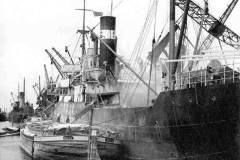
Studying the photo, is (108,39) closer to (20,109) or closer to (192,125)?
(192,125)

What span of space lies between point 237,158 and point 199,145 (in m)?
1.93

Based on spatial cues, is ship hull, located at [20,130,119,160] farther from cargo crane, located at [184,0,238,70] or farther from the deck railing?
cargo crane, located at [184,0,238,70]

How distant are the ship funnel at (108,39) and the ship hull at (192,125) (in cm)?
1275

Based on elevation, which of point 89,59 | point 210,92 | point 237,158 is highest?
point 89,59

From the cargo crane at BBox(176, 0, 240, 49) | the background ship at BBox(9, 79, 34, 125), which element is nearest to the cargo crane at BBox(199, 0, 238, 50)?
the cargo crane at BBox(176, 0, 240, 49)

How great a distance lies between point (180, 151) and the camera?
22.0m

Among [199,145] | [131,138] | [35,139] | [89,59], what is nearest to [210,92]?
[199,145]

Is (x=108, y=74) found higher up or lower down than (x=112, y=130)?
higher up

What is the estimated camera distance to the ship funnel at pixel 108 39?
3775 cm

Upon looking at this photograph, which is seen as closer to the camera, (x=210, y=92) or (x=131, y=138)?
(x=210, y=92)

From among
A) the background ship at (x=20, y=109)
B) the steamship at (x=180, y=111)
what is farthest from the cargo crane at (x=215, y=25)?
the background ship at (x=20, y=109)

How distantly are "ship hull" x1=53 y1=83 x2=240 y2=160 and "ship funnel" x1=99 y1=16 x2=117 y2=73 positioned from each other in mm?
12751

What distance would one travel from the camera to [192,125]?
21469 millimetres

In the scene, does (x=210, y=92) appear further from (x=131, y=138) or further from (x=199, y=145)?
(x=131, y=138)
